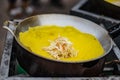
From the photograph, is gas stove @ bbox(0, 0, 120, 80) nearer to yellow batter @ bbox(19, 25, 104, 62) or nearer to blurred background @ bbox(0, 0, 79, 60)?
yellow batter @ bbox(19, 25, 104, 62)

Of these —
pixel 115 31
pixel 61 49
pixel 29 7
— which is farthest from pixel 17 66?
pixel 29 7

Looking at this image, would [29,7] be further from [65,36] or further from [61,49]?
[61,49]

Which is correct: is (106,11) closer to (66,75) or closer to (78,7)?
(78,7)

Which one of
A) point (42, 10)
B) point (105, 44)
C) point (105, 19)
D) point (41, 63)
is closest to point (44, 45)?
point (41, 63)

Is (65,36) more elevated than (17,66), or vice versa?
(65,36)

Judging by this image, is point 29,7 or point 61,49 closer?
point 61,49

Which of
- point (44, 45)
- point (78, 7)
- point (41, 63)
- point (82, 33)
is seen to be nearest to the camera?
point (41, 63)

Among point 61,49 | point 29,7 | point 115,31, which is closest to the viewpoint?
point 61,49

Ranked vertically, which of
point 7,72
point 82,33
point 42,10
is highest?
point 82,33
